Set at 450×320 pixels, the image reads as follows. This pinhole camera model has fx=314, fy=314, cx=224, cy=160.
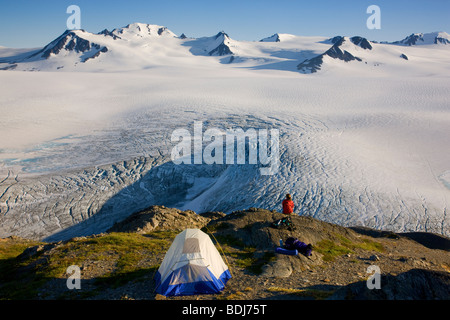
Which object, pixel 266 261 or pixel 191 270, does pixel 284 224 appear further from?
pixel 191 270

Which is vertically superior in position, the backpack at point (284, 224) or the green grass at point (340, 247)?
the backpack at point (284, 224)

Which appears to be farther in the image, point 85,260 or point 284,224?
point 284,224

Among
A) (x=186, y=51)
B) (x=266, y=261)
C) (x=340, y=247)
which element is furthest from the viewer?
(x=186, y=51)

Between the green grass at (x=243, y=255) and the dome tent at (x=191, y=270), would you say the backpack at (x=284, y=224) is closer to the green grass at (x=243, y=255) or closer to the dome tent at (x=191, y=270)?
the green grass at (x=243, y=255)

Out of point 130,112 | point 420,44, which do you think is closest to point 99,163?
point 130,112

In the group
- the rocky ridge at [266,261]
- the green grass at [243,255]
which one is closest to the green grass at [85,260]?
the rocky ridge at [266,261]

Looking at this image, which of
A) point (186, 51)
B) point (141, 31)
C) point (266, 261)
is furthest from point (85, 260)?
point (141, 31)

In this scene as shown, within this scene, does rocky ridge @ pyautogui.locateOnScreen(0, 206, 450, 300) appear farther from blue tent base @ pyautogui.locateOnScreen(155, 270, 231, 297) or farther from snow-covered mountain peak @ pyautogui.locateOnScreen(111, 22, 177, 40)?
snow-covered mountain peak @ pyautogui.locateOnScreen(111, 22, 177, 40)
